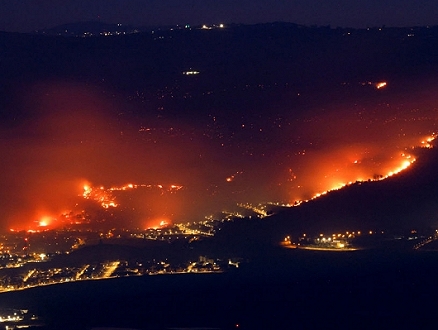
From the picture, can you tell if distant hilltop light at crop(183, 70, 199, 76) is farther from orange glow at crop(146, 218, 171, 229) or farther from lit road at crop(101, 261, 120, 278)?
lit road at crop(101, 261, 120, 278)

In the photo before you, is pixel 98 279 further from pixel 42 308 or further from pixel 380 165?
pixel 380 165

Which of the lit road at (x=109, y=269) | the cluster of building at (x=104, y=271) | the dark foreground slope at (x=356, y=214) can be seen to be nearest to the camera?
the cluster of building at (x=104, y=271)

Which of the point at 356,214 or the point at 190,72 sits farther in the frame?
the point at 190,72

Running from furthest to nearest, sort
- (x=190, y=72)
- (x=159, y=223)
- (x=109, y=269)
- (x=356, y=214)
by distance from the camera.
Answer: (x=190, y=72) → (x=159, y=223) → (x=356, y=214) → (x=109, y=269)

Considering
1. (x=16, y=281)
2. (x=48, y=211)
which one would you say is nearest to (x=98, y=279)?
(x=16, y=281)

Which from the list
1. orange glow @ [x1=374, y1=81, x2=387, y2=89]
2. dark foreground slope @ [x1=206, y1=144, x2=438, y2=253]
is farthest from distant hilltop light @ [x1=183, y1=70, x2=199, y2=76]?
dark foreground slope @ [x1=206, y1=144, x2=438, y2=253]

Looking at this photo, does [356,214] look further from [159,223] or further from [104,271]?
[104,271]

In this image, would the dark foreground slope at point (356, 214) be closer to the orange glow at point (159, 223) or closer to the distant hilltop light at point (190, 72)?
the orange glow at point (159, 223)

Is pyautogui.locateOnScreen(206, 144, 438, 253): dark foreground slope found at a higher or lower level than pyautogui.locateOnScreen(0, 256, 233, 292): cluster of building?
higher

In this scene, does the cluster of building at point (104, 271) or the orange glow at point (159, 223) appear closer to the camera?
the cluster of building at point (104, 271)

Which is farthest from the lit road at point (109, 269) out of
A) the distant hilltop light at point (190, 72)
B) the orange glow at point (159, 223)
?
the distant hilltop light at point (190, 72)

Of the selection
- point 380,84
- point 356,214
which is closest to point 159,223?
point 356,214
